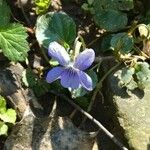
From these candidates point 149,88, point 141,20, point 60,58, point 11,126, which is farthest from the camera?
point 141,20

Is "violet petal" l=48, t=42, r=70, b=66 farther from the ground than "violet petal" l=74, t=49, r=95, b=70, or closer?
farther from the ground

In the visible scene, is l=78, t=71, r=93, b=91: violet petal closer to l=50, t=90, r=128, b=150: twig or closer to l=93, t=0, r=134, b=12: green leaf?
l=50, t=90, r=128, b=150: twig

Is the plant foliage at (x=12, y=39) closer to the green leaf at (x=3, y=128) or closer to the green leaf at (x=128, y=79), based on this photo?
the green leaf at (x=3, y=128)

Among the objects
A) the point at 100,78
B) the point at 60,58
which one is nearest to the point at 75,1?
the point at 100,78

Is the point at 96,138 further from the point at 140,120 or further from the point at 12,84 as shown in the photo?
the point at 12,84

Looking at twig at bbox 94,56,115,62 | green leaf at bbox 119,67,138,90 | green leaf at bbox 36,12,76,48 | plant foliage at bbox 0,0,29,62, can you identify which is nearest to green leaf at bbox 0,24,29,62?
plant foliage at bbox 0,0,29,62

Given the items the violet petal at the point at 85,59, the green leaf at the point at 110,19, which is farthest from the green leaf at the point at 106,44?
the violet petal at the point at 85,59
